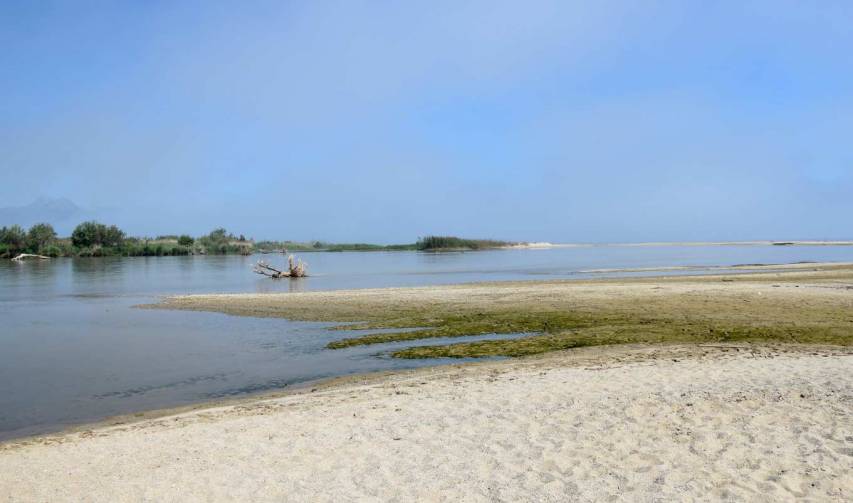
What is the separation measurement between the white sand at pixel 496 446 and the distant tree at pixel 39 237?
3746 inches

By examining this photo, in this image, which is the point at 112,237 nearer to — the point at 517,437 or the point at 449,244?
the point at 449,244

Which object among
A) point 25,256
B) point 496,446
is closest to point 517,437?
point 496,446

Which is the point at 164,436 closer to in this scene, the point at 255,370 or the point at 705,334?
the point at 255,370

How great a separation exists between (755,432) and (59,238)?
110292mm

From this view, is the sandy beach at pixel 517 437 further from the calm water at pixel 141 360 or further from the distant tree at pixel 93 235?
the distant tree at pixel 93 235

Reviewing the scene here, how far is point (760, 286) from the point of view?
77.6 ft

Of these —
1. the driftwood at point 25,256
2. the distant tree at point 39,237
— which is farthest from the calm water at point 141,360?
the distant tree at point 39,237

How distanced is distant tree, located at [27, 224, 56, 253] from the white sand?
312 ft

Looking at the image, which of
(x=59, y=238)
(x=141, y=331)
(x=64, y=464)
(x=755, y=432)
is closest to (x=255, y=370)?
(x=64, y=464)

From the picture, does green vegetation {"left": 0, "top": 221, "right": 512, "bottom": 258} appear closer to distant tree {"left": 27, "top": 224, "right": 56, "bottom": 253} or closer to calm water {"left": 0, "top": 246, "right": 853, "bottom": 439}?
distant tree {"left": 27, "top": 224, "right": 56, "bottom": 253}

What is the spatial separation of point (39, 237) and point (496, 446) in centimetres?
10002

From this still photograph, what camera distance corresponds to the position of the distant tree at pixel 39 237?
8862cm

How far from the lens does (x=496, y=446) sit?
6.91 meters

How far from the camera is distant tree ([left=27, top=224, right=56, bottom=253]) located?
88625 millimetres
